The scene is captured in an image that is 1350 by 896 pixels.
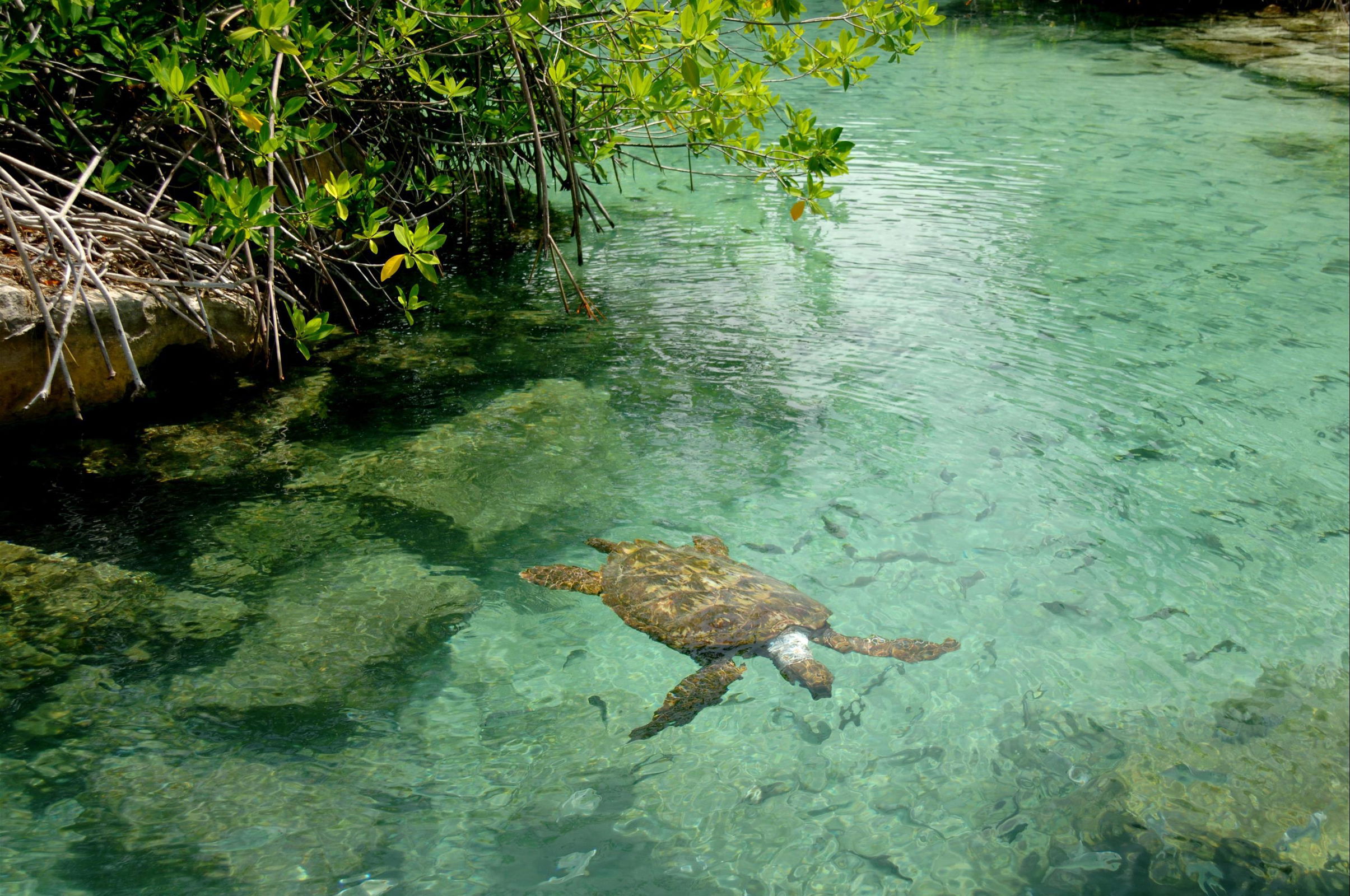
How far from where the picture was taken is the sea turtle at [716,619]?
10.9 feet

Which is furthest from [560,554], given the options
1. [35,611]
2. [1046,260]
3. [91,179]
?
[1046,260]

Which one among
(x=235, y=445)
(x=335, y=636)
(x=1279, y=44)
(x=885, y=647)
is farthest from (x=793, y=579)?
(x=1279, y=44)

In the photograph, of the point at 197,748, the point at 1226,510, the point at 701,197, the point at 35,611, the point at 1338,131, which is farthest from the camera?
the point at 1338,131

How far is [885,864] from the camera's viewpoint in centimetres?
276

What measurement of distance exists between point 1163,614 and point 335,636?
11.0 feet

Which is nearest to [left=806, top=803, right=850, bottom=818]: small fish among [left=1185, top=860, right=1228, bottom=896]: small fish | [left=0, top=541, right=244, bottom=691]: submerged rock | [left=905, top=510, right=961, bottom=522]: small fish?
[left=1185, top=860, right=1228, bottom=896]: small fish

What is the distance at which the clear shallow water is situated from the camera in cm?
277

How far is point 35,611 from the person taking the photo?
3.46m

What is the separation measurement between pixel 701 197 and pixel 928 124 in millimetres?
4264

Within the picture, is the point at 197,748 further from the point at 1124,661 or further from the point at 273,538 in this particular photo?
the point at 1124,661

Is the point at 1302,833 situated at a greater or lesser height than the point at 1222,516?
lesser

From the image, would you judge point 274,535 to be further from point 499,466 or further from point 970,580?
point 970,580

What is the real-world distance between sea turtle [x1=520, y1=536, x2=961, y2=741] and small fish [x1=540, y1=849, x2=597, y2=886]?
0.56m

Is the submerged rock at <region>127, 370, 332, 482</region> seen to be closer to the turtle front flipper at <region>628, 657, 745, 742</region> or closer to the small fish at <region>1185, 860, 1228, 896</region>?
the turtle front flipper at <region>628, 657, 745, 742</region>
